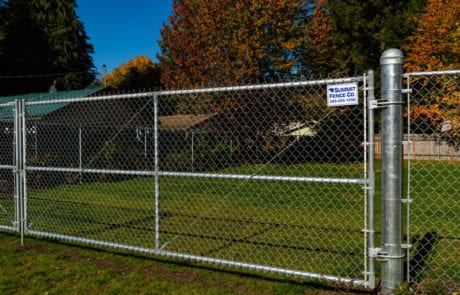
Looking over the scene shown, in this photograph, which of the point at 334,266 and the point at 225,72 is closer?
the point at 334,266

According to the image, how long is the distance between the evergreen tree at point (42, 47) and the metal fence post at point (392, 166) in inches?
1466

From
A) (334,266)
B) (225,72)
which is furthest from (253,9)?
(334,266)

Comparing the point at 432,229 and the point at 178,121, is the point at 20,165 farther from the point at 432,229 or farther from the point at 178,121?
the point at 178,121

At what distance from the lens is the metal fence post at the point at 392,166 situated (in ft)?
12.2

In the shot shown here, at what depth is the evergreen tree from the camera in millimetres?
36719

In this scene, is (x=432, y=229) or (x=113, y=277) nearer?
(x=113, y=277)

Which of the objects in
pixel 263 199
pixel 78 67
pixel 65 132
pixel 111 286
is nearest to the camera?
pixel 111 286

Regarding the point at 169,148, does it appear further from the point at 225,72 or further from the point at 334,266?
the point at 334,266

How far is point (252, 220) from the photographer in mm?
8078

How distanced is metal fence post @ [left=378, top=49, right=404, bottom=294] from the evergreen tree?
37.2m

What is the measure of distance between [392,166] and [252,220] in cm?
461

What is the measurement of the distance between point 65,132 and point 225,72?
1134cm

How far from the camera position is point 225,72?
2539cm

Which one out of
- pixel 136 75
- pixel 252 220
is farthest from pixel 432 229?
pixel 136 75
